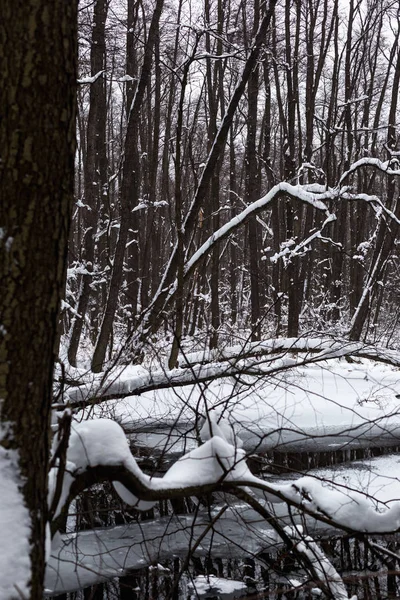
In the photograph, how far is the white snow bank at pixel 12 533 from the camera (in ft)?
5.54

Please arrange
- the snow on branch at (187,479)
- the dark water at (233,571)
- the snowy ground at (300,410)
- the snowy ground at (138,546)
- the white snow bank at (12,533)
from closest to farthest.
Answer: the white snow bank at (12,533) < the snow on branch at (187,479) < the dark water at (233,571) < the snowy ground at (138,546) < the snowy ground at (300,410)

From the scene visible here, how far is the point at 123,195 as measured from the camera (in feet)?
29.8

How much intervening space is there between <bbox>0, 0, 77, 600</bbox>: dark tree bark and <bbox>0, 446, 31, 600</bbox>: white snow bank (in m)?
0.02

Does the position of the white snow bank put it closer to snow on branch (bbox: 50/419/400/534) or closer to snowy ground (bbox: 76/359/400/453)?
snow on branch (bbox: 50/419/400/534)

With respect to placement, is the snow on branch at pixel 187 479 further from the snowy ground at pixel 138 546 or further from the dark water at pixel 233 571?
the snowy ground at pixel 138 546

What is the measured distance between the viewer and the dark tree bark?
1732 mm

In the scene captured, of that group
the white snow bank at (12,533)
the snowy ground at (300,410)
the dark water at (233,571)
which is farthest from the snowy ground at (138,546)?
the white snow bank at (12,533)

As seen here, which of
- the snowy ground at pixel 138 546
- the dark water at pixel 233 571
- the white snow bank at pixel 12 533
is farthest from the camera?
the snowy ground at pixel 138 546

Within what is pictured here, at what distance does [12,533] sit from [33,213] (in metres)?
0.92

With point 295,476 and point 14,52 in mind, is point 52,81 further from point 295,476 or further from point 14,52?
point 295,476

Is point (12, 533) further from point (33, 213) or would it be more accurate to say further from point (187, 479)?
point (33, 213)

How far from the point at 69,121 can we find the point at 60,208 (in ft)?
0.89

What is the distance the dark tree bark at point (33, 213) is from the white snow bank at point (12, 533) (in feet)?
0.07

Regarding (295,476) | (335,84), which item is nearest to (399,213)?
(295,476)
